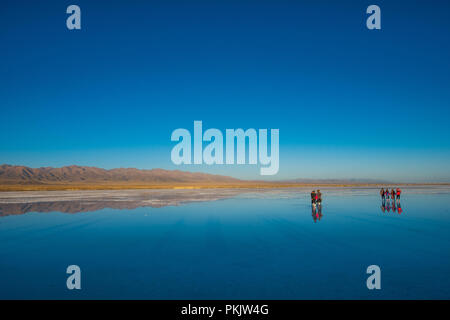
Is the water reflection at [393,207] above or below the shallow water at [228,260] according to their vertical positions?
below

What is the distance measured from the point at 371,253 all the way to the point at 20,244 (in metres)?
13.6

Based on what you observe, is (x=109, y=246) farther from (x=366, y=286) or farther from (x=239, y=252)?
(x=366, y=286)

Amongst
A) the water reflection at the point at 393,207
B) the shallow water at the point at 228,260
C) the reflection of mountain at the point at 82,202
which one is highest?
the shallow water at the point at 228,260

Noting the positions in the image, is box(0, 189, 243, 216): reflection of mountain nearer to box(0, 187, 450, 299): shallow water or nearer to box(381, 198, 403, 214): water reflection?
box(0, 187, 450, 299): shallow water

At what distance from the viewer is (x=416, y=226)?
14.9 metres

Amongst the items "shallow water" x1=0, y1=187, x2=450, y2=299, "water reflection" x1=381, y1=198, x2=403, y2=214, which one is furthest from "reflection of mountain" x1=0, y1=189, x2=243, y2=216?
"water reflection" x1=381, y1=198, x2=403, y2=214

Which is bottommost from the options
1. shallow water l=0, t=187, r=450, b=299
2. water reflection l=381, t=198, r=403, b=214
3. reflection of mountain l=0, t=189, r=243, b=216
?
reflection of mountain l=0, t=189, r=243, b=216

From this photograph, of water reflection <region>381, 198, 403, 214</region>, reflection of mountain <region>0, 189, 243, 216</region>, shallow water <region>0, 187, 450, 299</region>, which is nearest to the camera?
shallow water <region>0, 187, 450, 299</region>

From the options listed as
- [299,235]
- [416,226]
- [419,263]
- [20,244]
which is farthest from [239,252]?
[416,226]

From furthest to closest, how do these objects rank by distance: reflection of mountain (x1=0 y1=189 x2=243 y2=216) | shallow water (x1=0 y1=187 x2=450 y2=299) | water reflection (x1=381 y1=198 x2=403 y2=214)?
reflection of mountain (x1=0 y1=189 x2=243 y2=216) < water reflection (x1=381 y1=198 x2=403 y2=214) < shallow water (x1=0 y1=187 x2=450 y2=299)

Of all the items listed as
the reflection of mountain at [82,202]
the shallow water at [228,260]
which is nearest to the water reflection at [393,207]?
the shallow water at [228,260]

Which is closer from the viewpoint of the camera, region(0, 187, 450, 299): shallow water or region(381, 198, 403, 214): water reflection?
region(0, 187, 450, 299): shallow water

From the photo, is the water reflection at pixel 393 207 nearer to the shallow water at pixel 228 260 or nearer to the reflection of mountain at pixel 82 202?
the shallow water at pixel 228 260
